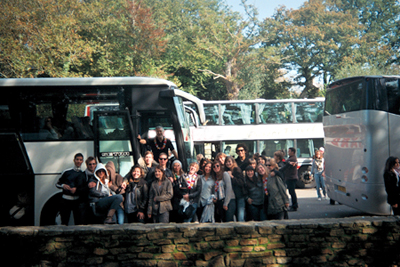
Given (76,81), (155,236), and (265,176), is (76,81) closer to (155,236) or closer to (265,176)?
(265,176)

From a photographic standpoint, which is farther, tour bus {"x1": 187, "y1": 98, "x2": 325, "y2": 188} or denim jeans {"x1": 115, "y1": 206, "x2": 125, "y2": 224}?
tour bus {"x1": 187, "y1": 98, "x2": 325, "y2": 188}

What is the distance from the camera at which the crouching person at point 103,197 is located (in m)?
6.76

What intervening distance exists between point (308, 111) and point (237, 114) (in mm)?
3468

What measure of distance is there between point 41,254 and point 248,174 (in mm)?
3923

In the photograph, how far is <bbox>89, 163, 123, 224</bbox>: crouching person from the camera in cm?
676

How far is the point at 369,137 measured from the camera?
8141 millimetres

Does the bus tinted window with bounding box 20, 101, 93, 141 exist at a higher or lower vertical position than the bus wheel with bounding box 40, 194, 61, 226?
higher

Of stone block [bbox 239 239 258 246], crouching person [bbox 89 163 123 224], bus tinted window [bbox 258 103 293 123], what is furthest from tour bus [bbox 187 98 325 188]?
stone block [bbox 239 239 258 246]

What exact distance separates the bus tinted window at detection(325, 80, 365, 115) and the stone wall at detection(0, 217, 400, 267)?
4.42 metres

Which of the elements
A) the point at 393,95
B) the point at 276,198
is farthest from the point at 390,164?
the point at 276,198

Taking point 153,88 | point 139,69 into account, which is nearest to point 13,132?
point 153,88

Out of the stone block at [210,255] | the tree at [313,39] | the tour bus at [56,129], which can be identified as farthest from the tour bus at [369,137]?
the tree at [313,39]

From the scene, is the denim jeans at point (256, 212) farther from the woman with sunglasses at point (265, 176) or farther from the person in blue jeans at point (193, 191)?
the person in blue jeans at point (193, 191)

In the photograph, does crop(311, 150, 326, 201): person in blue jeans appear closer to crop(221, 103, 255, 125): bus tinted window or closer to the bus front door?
crop(221, 103, 255, 125): bus tinted window
